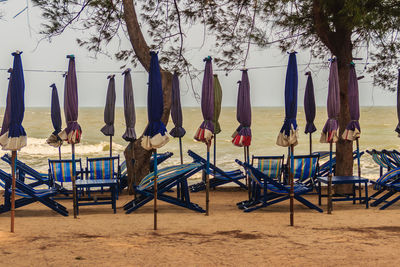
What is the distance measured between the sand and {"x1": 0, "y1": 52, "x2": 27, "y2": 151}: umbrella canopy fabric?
106 cm

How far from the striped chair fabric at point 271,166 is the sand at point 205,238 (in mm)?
926

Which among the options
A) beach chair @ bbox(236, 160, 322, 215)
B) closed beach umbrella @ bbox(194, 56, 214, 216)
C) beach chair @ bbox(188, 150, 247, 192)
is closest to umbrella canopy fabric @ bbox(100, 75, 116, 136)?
beach chair @ bbox(188, 150, 247, 192)

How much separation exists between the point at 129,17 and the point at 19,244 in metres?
5.72

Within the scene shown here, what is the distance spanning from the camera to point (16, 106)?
6078mm

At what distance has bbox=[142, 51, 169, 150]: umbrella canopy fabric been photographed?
6469 mm

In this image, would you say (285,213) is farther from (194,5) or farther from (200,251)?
(194,5)

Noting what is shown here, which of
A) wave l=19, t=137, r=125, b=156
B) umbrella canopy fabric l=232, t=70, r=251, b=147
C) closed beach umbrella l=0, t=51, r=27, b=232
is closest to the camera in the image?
closed beach umbrella l=0, t=51, r=27, b=232

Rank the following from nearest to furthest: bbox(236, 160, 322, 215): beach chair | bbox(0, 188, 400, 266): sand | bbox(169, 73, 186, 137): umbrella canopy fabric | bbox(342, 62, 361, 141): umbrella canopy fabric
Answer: bbox(0, 188, 400, 266): sand
bbox(236, 160, 322, 215): beach chair
bbox(342, 62, 361, 141): umbrella canopy fabric
bbox(169, 73, 186, 137): umbrella canopy fabric

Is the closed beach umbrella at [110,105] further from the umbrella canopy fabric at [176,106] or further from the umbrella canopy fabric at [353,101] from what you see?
the umbrella canopy fabric at [353,101]

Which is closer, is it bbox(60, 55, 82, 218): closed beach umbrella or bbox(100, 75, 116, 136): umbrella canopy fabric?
bbox(60, 55, 82, 218): closed beach umbrella

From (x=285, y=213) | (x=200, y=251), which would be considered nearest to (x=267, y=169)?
(x=285, y=213)

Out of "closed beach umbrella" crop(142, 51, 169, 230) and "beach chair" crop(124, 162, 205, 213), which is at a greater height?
"closed beach umbrella" crop(142, 51, 169, 230)

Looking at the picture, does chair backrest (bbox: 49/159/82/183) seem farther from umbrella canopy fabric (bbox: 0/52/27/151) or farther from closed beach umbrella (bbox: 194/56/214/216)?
closed beach umbrella (bbox: 194/56/214/216)

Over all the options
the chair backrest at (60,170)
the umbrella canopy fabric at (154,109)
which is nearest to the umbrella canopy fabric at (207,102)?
the umbrella canopy fabric at (154,109)
